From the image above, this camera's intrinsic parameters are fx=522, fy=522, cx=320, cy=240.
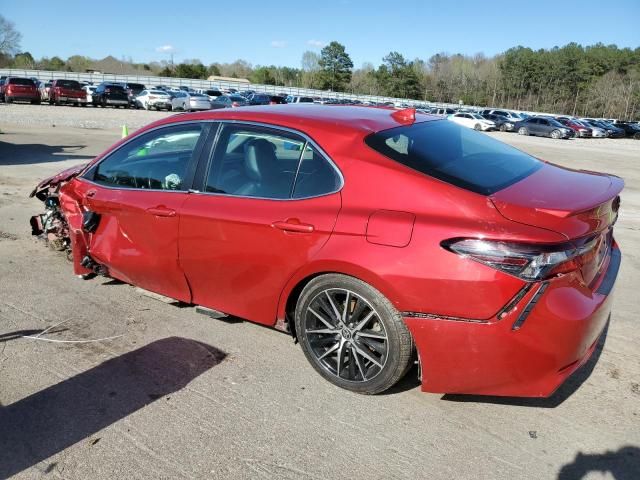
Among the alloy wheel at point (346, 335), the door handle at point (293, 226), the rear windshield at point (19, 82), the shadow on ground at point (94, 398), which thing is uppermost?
the rear windshield at point (19, 82)

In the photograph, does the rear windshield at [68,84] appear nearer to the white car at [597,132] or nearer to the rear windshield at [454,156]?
the rear windshield at [454,156]

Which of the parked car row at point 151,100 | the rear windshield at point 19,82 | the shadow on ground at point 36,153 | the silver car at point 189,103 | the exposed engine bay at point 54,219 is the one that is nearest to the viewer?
the exposed engine bay at point 54,219

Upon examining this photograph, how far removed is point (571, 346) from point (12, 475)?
9.08 feet

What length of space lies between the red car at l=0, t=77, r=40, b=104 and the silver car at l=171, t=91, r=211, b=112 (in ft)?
29.8

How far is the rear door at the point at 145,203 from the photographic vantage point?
148 inches

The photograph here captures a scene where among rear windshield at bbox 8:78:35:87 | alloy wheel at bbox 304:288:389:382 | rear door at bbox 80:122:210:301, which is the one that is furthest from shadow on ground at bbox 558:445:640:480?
rear windshield at bbox 8:78:35:87

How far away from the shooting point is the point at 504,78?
357ft

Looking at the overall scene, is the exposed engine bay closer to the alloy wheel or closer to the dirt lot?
the dirt lot

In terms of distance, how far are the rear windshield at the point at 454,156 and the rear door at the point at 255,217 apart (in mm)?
409

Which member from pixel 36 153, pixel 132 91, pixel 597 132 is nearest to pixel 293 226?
pixel 36 153

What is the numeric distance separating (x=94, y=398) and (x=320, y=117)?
2.23 meters

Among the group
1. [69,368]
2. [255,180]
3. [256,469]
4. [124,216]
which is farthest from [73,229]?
[256,469]

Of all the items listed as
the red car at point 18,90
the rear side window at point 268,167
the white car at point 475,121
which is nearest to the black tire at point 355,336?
the rear side window at point 268,167

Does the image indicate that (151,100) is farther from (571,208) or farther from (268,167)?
(571,208)
